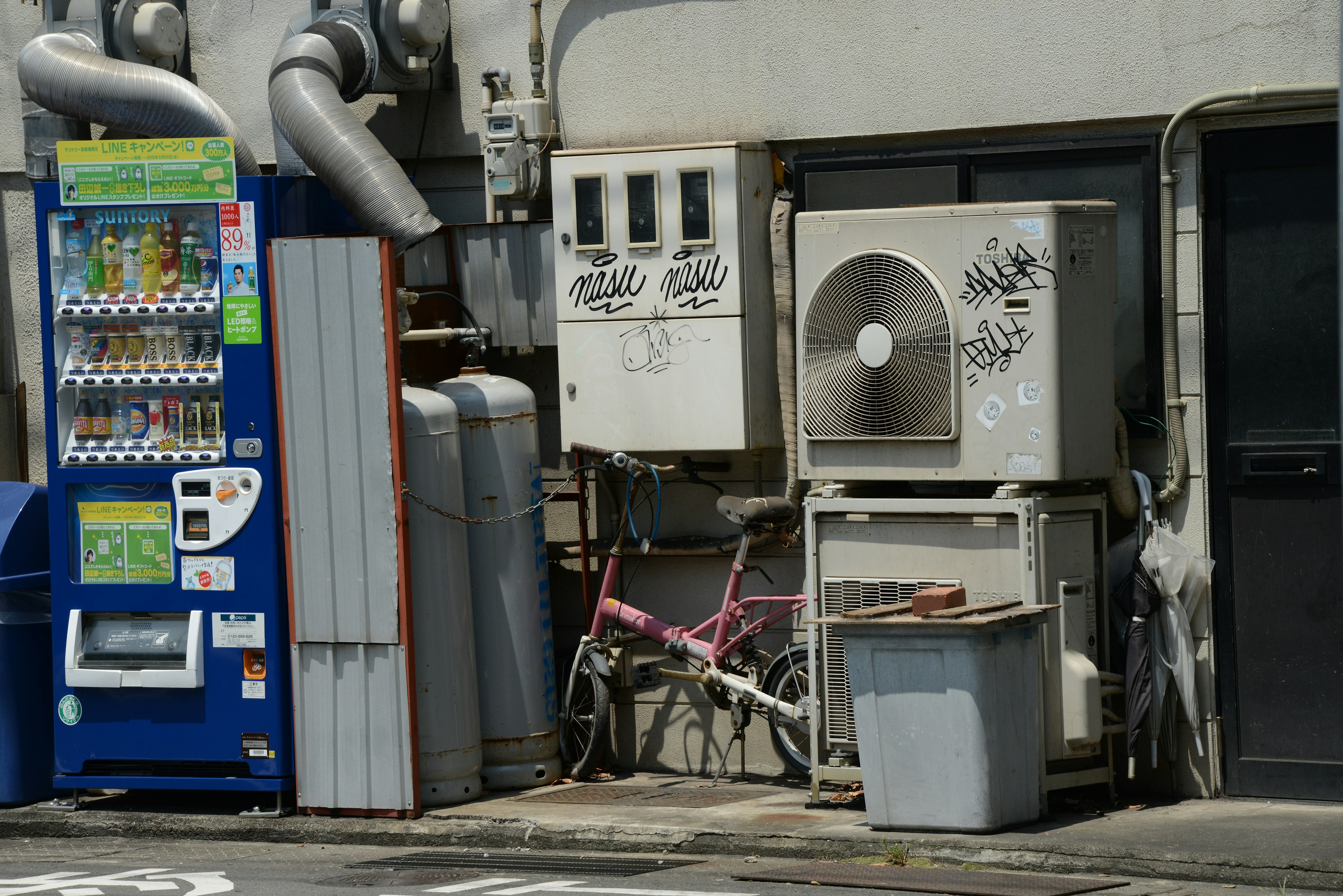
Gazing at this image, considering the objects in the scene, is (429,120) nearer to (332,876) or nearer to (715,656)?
(715,656)

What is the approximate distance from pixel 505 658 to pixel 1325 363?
4.01 meters

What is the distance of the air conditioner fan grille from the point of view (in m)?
7.23

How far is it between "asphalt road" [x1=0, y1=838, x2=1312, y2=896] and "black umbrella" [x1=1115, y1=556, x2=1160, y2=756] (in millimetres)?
1096

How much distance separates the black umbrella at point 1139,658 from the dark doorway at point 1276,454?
439 mm

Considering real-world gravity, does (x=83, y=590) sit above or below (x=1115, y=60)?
below

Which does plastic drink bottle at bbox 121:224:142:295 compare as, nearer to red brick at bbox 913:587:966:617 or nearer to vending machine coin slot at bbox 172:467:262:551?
vending machine coin slot at bbox 172:467:262:551

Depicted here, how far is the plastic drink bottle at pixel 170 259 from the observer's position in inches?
314

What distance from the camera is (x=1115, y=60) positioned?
302 inches

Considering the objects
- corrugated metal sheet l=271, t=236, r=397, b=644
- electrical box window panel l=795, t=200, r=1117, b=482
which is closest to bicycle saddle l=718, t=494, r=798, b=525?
electrical box window panel l=795, t=200, r=1117, b=482

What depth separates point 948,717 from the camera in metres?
6.82

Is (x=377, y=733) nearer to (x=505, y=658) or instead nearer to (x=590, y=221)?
(x=505, y=658)

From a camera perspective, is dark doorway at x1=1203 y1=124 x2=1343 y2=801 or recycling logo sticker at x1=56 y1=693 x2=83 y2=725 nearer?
dark doorway at x1=1203 y1=124 x2=1343 y2=801

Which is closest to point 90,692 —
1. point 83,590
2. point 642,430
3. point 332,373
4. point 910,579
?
point 83,590

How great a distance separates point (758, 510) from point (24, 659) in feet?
12.1
